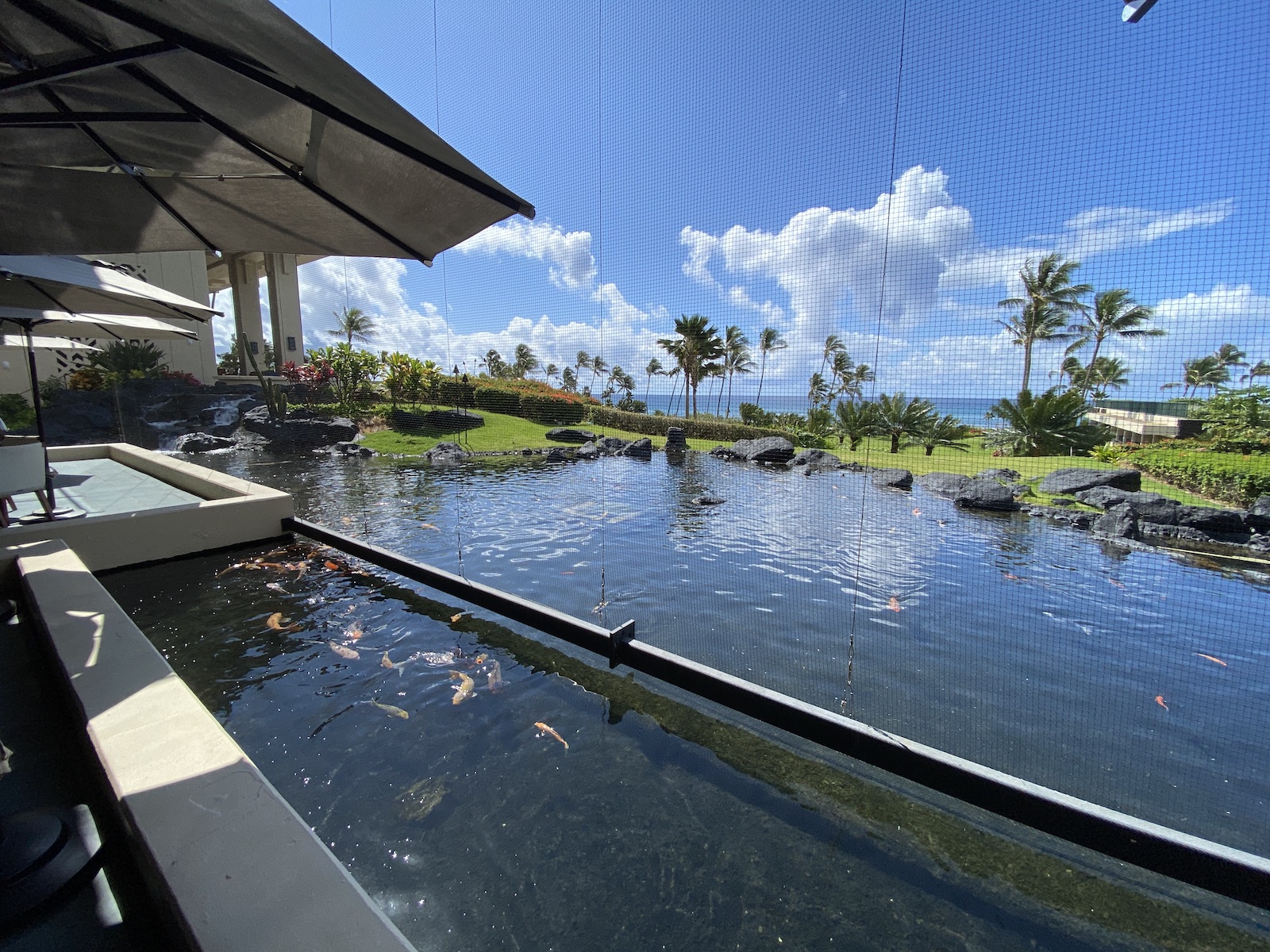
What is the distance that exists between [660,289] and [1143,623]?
426 centimetres

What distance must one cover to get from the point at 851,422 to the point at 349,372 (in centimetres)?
1317

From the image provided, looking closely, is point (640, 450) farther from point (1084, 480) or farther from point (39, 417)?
point (39, 417)

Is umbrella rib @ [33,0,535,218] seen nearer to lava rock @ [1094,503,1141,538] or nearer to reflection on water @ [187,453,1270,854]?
reflection on water @ [187,453,1270,854]

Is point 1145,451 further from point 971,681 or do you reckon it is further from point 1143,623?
point 971,681

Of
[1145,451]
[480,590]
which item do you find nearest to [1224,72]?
[480,590]

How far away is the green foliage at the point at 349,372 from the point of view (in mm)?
14023

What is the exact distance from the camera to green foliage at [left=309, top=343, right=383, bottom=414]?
14023 millimetres

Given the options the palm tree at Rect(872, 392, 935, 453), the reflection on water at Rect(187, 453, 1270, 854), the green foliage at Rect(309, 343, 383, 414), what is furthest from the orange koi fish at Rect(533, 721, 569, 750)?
the green foliage at Rect(309, 343, 383, 414)

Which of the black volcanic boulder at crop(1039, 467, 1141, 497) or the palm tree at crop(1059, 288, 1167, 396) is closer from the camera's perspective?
the palm tree at crop(1059, 288, 1167, 396)

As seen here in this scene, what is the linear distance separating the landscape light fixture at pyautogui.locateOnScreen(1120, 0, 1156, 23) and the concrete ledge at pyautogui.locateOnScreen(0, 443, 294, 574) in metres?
5.94

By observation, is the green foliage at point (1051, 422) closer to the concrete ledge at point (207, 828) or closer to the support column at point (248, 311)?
the concrete ledge at point (207, 828)

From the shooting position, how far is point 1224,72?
2545mm

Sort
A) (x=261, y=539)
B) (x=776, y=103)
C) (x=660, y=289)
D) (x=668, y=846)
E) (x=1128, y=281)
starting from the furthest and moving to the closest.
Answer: (x=660, y=289), (x=261, y=539), (x=776, y=103), (x=1128, y=281), (x=668, y=846)

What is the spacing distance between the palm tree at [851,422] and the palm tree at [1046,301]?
6793 mm
